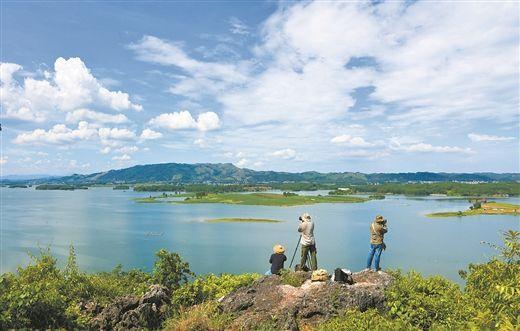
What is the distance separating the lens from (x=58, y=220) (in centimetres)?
9394

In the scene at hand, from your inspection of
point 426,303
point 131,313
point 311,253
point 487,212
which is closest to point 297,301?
point 426,303

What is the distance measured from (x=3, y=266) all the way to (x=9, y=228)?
134 feet

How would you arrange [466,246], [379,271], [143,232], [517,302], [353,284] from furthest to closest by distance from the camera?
1. [143,232]
2. [466,246]
3. [379,271]
4. [353,284]
5. [517,302]

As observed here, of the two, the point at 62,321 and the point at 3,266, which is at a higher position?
the point at 62,321

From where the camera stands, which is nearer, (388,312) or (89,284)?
(388,312)

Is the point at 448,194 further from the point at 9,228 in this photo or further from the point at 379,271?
the point at 379,271

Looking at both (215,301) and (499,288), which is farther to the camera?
(215,301)

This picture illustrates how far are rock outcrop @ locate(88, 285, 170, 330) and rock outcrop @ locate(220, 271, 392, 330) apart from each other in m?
1.71

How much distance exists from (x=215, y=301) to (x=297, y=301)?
2234 mm

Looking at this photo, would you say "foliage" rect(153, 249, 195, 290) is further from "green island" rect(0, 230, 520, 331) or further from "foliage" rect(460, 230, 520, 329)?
"foliage" rect(460, 230, 520, 329)

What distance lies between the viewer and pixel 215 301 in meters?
10.6

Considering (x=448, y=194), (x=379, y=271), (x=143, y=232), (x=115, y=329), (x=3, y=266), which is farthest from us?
(x=448, y=194)

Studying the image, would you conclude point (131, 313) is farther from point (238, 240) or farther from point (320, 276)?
point (238, 240)

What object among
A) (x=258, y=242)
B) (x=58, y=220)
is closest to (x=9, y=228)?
(x=58, y=220)
